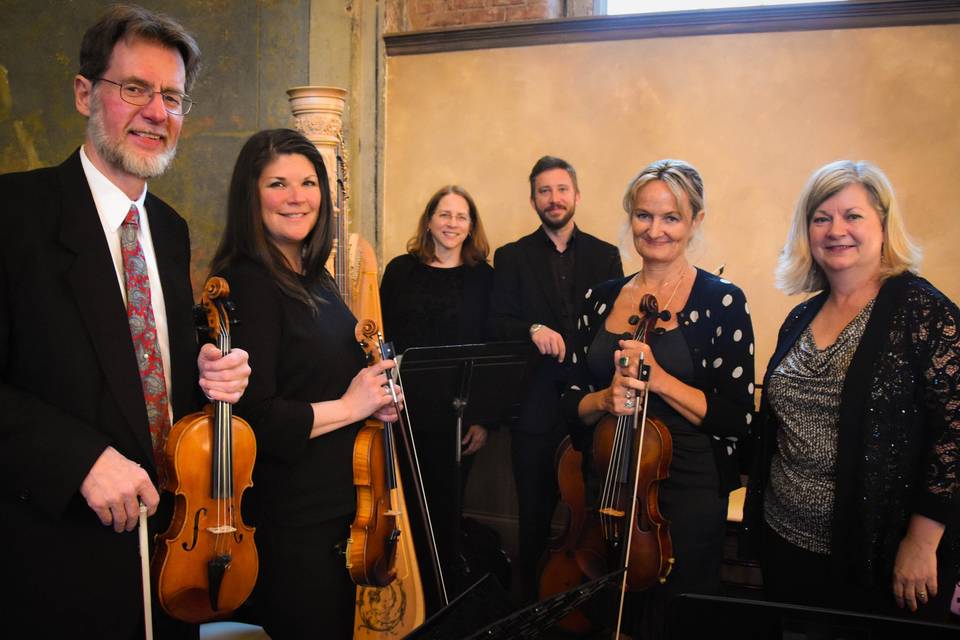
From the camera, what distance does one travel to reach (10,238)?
139cm

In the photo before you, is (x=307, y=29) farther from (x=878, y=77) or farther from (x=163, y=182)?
(x=878, y=77)

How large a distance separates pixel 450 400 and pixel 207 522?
1.15 meters

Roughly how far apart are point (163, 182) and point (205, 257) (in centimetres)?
41

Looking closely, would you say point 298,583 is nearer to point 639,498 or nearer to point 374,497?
point 374,497

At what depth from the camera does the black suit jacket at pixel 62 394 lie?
1342mm

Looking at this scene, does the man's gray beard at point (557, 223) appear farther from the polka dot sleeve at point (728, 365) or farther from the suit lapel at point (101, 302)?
the suit lapel at point (101, 302)

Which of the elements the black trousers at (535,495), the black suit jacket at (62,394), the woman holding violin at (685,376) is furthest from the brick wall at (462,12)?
the black suit jacket at (62,394)

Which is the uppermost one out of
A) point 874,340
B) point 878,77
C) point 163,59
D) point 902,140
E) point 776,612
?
point 878,77

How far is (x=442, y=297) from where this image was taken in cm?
327

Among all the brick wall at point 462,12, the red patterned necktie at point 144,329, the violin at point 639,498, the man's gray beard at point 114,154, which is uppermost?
the brick wall at point 462,12

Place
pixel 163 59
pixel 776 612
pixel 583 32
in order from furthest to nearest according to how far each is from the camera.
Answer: pixel 583 32 < pixel 163 59 < pixel 776 612

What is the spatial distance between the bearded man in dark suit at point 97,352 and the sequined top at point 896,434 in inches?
50.3

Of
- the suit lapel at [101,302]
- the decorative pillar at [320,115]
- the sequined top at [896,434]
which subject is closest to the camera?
the suit lapel at [101,302]

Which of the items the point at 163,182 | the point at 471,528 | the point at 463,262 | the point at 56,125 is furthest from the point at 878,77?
the point at 56,125
